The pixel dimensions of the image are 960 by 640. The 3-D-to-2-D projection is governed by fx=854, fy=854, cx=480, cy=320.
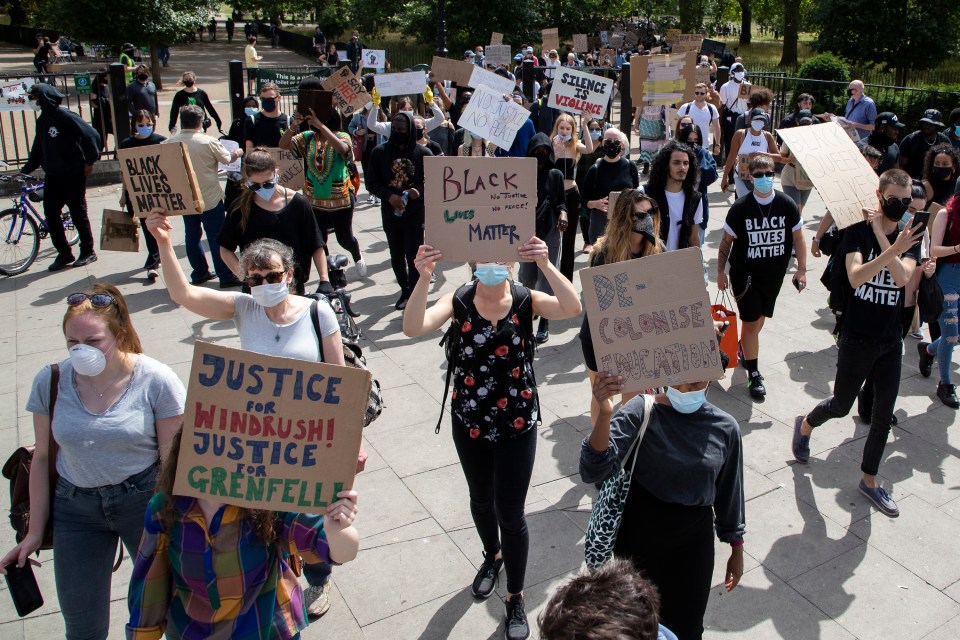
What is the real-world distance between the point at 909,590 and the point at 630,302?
243 centimetres

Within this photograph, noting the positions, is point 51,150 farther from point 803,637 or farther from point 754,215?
point 803,637

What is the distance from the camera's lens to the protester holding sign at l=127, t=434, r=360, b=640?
9.12 ft

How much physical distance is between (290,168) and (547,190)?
280cm

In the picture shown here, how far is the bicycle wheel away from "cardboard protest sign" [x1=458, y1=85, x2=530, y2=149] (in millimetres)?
5138

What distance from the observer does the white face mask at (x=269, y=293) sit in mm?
4016

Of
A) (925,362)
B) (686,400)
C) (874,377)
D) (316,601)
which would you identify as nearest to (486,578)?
(316,601)

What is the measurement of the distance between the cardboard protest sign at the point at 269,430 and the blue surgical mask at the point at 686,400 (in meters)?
1.18

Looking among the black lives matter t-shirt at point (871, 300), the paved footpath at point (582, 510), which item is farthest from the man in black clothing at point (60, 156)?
the black lives matter t-shirt at point (871, 300)

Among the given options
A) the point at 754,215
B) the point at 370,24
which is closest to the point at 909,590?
the point at 754,215

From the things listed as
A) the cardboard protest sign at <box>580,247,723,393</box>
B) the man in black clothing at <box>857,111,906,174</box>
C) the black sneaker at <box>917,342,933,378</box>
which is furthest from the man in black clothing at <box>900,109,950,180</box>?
the cardboard protest sign at <box>580,247,723,393</box>

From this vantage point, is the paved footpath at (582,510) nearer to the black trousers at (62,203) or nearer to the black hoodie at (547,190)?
the black hoodie at (547,190)

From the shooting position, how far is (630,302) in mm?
3389

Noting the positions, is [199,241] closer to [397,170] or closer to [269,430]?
[397,170]

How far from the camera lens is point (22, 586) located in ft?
11.1
